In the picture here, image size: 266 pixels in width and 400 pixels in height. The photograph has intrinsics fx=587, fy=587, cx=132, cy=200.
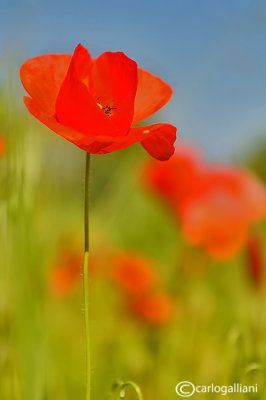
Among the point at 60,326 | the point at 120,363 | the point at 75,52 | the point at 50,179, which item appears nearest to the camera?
the point at 75,52

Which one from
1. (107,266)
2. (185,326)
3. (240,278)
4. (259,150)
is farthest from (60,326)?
(259,150)

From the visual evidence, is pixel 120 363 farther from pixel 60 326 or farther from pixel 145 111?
pixel 145 111

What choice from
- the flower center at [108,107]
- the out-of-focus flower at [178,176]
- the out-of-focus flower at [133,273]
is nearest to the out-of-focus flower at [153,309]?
the out-of-focus flower at [133,273]

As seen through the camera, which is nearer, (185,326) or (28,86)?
(28,86)

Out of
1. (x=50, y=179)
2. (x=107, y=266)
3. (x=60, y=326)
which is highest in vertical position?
(x=50, y=179)

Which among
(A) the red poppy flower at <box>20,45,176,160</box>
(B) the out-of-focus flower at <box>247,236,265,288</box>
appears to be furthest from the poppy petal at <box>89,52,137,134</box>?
(B) the out-of-focus flower at <box>247,236,265,288</box>

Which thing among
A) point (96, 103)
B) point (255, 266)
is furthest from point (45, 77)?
point (255, 266)

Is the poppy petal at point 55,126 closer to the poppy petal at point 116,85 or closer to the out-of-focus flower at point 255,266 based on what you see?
the poppy petal at point 116,85

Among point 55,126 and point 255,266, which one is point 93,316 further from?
point 55,126
